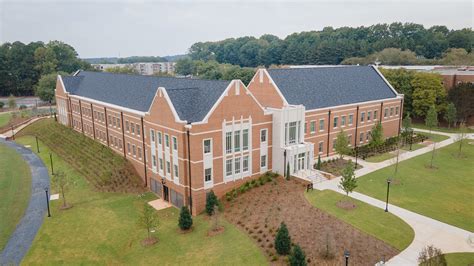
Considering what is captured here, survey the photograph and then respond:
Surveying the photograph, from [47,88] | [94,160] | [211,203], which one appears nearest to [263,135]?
[211,203]

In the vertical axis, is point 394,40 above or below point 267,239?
above

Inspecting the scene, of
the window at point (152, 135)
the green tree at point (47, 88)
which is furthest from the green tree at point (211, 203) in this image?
the green tree at point (47, 88)

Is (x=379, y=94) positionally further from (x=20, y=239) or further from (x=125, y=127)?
(x=20, y=239)

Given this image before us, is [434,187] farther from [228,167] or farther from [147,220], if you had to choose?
Answer: [147,220]

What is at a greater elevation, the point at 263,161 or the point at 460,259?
the point at 263,161

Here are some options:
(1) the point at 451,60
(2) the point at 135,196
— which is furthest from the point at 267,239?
(1) the point at 451,60

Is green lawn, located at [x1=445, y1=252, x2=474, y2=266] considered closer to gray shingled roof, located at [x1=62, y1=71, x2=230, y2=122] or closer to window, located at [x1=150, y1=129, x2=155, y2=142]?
gray shingled roof, located at [x1=62, y1=71, x2=230, y2=122]
